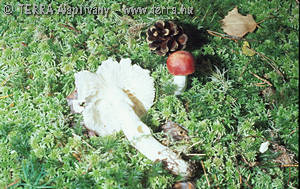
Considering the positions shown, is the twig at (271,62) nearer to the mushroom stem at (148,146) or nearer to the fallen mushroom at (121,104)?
the fallen mushroom at (121,104)

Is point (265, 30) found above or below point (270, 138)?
above

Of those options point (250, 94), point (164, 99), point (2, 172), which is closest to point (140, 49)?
point (164, 99)

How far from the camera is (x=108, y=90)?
7.01 feet

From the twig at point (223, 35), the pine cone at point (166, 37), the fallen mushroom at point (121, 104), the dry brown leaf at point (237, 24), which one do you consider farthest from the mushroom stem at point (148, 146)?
the dry brown leaf at point (237, 24)

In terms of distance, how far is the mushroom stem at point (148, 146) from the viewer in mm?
1997

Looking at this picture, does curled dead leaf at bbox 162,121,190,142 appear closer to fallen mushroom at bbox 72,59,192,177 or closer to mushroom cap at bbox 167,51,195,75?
fallen mushroom at bbox 72,59,192,177

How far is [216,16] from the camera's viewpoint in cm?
285

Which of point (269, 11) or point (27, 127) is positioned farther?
point (269, 11)

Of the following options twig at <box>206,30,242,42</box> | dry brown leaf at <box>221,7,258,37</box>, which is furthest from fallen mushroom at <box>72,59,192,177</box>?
dry brown leaf at <box>221,7,258,37</box>

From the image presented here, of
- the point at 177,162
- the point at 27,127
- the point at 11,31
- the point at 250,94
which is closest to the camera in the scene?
the point at 177,162

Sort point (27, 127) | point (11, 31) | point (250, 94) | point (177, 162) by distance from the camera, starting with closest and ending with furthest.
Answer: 1. point (177, 162)
2. point (27, 127)
3. point (250, 94)
4. point (11, 31)

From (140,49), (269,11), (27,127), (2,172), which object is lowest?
(2,172)

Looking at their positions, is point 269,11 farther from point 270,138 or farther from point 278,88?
point 270,138

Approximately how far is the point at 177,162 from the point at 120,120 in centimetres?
48
